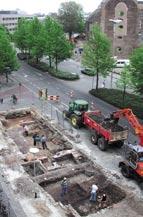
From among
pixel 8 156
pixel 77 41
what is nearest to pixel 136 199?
pixel 8 156

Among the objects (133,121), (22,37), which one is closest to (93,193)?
(133,121)

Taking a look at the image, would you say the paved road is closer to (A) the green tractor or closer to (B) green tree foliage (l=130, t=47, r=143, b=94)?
(A) the green tractor

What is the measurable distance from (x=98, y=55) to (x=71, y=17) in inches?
2338

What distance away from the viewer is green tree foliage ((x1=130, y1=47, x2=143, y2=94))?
40281mm

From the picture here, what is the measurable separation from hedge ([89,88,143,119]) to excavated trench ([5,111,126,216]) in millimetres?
11758

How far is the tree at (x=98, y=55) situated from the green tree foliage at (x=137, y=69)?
25.0 ft

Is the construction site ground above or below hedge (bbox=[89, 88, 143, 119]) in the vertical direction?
below

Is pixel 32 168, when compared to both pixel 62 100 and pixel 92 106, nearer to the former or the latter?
pixel 92 106

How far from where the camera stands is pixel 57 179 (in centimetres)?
2794

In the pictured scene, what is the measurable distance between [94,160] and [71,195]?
5.55 m

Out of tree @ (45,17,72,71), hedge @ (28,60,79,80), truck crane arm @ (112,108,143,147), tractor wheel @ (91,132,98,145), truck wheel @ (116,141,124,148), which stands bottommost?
truck wheel @ (116,141,124,148)

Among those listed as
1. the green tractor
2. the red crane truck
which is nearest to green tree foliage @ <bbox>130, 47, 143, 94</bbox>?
the green tractor

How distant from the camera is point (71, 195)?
26.0 meters

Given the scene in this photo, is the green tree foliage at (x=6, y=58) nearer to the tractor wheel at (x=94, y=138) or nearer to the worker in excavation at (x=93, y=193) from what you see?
the tractor wheel at (x=94, y=138)
